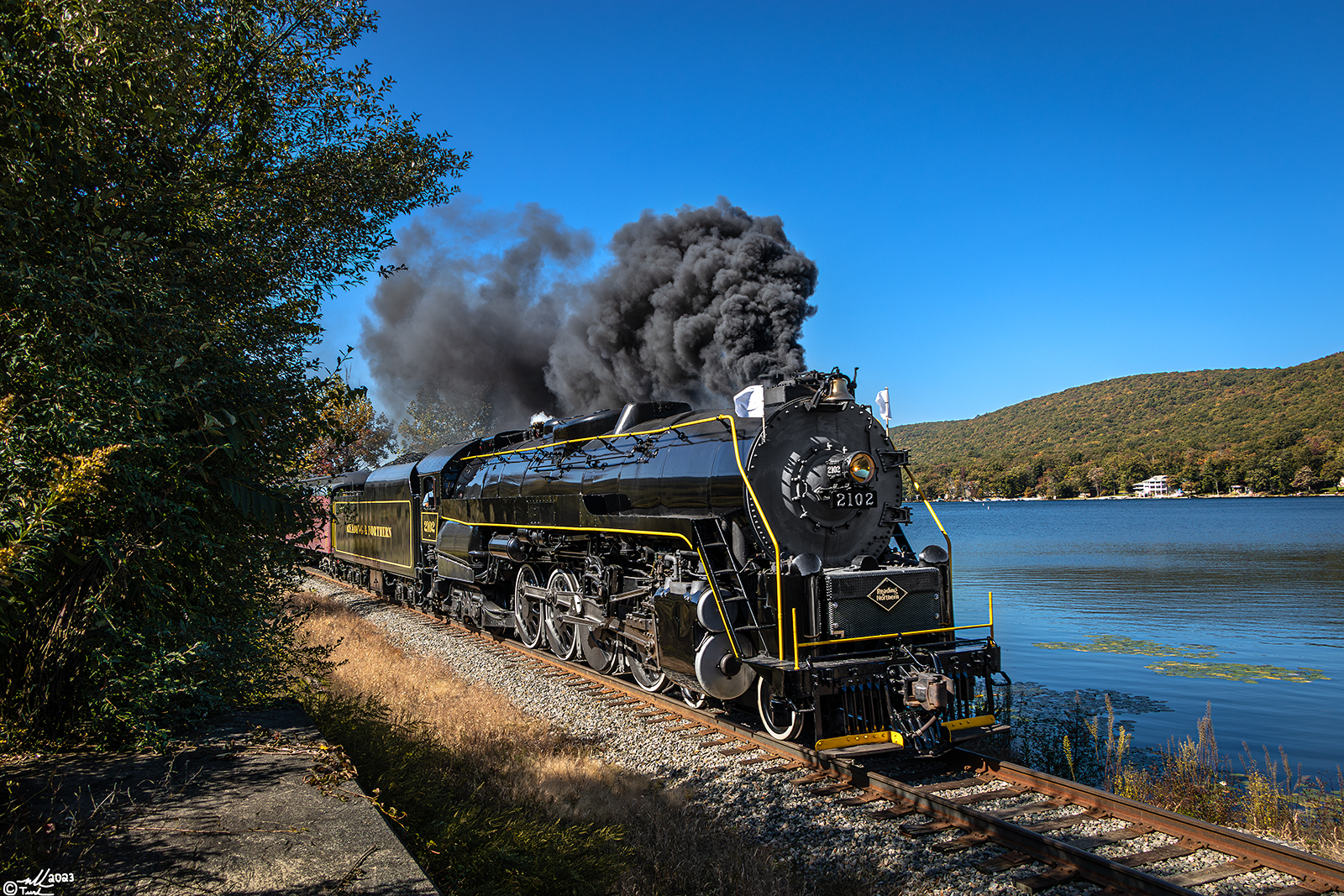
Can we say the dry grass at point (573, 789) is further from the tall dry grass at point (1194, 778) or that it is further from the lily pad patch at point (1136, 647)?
the lily pad patch at point (1136, 647)

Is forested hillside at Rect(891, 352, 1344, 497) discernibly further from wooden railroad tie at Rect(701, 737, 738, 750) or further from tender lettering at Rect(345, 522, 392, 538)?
wooden railroad tie at Rect(701, 737, 738, 750)

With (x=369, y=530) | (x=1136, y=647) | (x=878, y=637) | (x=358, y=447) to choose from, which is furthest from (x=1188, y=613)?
(x=358, y=447)

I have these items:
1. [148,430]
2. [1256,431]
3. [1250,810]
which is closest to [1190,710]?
[1250,810]

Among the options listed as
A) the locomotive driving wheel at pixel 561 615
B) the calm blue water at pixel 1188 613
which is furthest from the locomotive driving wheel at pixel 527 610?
the calm blue water at pixel 1188 613

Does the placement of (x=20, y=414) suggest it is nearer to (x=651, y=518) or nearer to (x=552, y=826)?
(x=552, y=826)

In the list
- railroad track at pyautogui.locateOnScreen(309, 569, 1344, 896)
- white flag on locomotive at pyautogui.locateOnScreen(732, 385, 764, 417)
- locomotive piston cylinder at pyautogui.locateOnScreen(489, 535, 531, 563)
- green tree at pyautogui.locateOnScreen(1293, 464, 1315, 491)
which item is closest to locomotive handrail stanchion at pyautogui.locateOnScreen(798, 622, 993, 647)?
railroad track at pyautogui.locateOnScreen(309, 569, 1344, 896)

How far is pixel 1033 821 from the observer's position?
5.41 m

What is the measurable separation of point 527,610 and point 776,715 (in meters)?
5.82

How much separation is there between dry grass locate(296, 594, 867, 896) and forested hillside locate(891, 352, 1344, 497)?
88006 millimetres

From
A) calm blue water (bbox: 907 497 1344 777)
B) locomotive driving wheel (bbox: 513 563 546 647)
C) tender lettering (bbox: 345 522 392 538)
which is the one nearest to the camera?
calm blue water (bbox: 907 497 1344 777)

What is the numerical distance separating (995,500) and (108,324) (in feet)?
470

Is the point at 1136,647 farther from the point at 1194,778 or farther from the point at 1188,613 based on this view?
the point at 1194,778

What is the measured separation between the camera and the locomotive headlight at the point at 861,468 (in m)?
7.20

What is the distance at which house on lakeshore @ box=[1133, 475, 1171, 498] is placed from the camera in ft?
309
